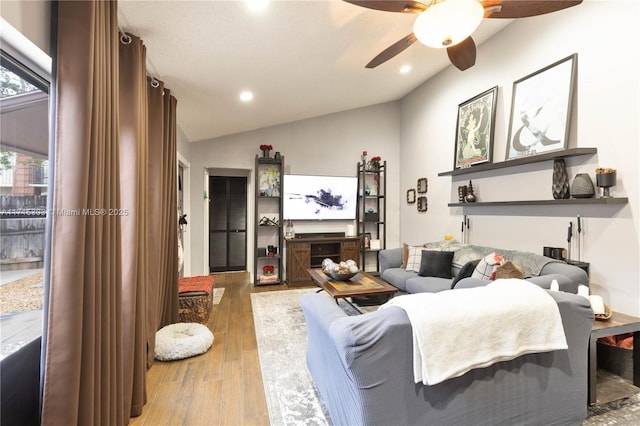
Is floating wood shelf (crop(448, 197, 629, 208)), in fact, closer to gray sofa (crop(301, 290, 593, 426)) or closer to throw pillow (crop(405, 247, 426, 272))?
throw pillow (crop(405, 247, 426, 272))

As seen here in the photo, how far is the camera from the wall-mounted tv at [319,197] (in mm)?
5395

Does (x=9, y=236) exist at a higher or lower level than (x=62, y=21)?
lower

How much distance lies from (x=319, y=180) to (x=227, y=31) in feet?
11.4

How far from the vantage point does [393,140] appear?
5.98 metres

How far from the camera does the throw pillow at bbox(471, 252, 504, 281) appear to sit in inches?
114

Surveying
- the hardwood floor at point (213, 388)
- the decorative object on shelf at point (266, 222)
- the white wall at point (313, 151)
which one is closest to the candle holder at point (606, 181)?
the hardwood floor at point (213, 388)

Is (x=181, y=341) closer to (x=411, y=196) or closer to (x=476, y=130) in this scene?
(x=476, y=130)

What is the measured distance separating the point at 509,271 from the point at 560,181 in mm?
1134

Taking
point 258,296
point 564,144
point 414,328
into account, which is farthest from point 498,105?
point 258,296

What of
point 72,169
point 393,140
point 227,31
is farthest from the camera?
point 393,140

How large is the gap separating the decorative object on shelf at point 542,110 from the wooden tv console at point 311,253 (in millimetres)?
2831

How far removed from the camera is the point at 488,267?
295 centimetres

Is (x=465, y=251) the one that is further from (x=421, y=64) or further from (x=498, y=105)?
(x=421, y=64)

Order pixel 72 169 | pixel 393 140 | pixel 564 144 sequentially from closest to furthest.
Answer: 1. pixel 72 169
2. pixel 564 144
3. pixel 393 140
